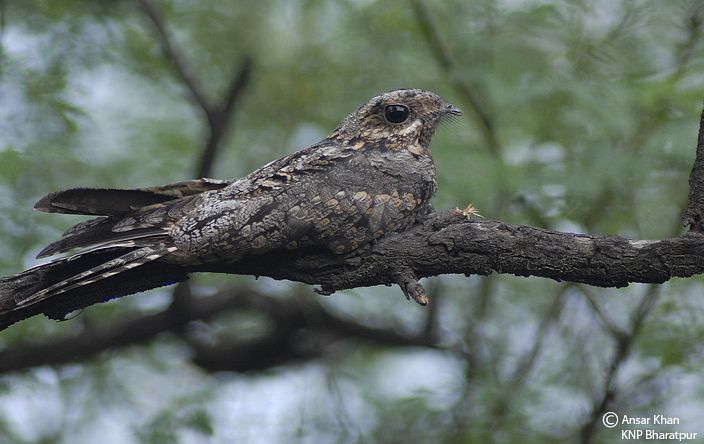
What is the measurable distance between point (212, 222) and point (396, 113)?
4.56 feet

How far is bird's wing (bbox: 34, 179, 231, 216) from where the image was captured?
3.67 m

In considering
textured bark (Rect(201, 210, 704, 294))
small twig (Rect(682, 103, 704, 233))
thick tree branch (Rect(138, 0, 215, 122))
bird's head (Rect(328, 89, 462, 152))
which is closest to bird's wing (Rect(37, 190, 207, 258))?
textured bark (Rect(201, 210, 704, 294))

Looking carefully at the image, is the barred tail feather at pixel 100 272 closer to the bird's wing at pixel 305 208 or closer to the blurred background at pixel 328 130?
the bird's wing at pixel 305 208

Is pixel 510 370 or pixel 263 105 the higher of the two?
pixel 263 105

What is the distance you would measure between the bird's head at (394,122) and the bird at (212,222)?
26 centimetres

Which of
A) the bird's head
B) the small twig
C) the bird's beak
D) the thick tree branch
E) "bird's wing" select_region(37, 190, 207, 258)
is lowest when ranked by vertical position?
"bird's wing" select_region(37, 190, 207, 258)

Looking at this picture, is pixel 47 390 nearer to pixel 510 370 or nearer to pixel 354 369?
pixel 354 369

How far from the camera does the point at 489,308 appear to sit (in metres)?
7.73

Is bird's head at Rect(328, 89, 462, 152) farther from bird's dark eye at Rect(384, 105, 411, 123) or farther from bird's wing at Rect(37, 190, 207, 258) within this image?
bird's wing at Rect(37, 190, 207, 258)

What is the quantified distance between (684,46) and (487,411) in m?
3.54

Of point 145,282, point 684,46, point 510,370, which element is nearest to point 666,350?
point 510,370

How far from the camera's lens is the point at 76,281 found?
344cm

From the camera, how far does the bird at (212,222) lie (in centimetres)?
356

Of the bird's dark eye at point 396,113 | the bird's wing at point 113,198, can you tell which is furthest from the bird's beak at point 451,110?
the bird's wing at point 113,198
